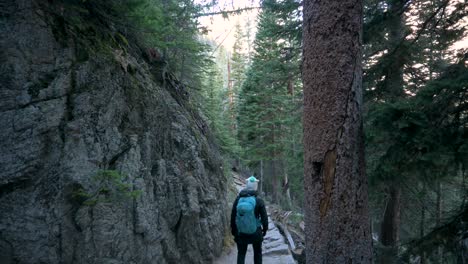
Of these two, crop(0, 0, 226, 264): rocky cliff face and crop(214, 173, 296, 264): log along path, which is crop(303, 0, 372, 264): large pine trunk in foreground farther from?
crop(214, 173, 296, 264): log along path

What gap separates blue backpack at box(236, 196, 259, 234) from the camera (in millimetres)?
5727

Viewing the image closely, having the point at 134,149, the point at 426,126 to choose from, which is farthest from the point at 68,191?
the point at 426,126

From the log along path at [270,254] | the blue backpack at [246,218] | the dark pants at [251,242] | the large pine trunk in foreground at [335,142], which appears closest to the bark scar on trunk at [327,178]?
the large pine trunk in foreground at [335,142]

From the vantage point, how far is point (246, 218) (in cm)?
573

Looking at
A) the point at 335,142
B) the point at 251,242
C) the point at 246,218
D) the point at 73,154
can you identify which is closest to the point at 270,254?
the point at 251,242

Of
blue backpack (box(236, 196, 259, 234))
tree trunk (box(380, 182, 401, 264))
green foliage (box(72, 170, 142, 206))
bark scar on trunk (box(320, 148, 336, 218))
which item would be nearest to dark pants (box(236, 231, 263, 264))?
blue backpack (box(236, 196, 259, 234))

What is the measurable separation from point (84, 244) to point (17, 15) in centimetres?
377

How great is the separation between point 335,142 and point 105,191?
12.4 ft

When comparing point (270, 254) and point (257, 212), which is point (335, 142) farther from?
point (270, 254)

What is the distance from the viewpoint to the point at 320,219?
3357mm

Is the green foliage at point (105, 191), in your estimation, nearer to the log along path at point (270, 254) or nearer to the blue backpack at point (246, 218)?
the blue backpack at point (246, 218)

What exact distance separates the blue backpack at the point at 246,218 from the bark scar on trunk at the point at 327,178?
2561 mm

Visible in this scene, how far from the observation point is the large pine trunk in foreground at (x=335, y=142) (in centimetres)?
326

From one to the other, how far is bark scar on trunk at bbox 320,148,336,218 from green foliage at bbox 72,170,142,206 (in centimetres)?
282
